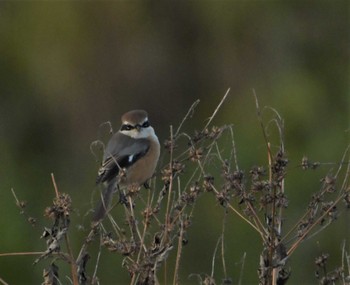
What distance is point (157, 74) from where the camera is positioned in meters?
12.3

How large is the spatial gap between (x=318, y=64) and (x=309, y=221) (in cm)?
859

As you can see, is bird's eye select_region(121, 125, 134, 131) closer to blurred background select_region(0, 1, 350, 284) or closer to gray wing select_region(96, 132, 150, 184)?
gray wing select_region(96, 132, 150, 184)

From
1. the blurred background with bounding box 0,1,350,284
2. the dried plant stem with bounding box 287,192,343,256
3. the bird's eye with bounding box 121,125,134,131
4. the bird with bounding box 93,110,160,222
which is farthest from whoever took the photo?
the blurred background with bounding box 0,1,350,284

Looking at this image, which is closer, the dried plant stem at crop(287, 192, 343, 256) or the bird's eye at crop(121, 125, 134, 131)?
the dried plant stem at crop(287, 192, 343, 256)

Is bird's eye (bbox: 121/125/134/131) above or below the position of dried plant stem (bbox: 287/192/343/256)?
below

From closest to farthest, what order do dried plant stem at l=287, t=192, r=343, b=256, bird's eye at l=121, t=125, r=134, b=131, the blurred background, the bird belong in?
dried plant stem at l=287, t=192, r=343, b=256
the bird
bird's eye at l=121, t=125, r=134, b=131
the blurred background

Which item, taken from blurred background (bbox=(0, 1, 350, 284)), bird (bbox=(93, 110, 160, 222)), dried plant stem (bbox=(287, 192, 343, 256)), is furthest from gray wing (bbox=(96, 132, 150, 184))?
blurred background (bbox=(0, 1, 350, 284))

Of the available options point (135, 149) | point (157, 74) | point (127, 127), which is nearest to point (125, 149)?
point (135, 149)

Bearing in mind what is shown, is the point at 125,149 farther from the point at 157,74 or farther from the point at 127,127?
the point at 157,74

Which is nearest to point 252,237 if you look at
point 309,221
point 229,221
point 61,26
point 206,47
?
point 229,221

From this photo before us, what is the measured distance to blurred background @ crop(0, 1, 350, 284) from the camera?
1160 centimetres

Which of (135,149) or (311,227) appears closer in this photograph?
(311,227)

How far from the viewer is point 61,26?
1285cm

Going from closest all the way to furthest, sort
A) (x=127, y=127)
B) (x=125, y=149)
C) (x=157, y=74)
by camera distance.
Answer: (x=125, y=149)
(x=127, y=127)
(x=157, y=74)
